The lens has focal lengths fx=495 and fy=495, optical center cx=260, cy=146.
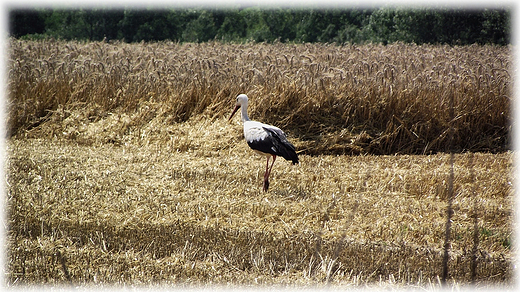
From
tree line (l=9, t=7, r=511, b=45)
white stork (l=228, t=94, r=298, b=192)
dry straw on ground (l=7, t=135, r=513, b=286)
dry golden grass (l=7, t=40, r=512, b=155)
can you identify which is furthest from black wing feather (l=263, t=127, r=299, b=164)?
tree line (l=9, t=7, r=511, b=45)

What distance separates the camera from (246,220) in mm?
5336

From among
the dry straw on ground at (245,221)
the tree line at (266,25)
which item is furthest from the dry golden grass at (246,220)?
the tree line at (266,25)

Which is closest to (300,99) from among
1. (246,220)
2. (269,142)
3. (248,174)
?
(248,174)

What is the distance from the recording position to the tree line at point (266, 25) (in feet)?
92.2

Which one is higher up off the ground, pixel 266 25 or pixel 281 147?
pixel 266 25

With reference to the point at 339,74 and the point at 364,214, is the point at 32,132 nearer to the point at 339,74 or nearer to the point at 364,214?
the point at 339,74

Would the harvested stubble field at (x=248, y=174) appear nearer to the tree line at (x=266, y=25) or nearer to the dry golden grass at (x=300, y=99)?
the dry golden grass at (x=300, y=99)

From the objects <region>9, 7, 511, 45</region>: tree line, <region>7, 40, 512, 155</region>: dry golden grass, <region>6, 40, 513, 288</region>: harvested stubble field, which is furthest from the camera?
<region>9, 7, 511, 45</region>: tree line

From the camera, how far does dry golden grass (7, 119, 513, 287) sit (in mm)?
4246

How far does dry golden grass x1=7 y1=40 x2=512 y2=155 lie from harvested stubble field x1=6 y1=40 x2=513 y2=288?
0.04 m

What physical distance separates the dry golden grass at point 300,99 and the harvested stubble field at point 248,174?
0.04m

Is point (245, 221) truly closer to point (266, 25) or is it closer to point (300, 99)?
point (300, 99)

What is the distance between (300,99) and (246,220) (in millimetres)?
4664

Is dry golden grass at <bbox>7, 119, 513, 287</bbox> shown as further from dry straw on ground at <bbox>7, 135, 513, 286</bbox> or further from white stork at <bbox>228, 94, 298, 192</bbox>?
white stork at <bbox>228, 94, 298, 192</bbox>
